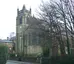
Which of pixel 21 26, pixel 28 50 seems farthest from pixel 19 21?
pixel 28 50

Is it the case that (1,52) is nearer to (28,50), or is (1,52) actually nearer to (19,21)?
(28,50)

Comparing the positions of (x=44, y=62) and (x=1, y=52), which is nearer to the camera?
(x=1, y=52)

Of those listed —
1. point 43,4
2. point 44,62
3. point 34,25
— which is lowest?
point 44,62

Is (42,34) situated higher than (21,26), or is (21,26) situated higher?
(21,26)

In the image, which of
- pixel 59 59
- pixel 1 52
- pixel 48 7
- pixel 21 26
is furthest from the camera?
pixel 21 26

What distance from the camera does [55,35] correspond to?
141ft

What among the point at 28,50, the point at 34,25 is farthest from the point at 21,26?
the point at 34,25

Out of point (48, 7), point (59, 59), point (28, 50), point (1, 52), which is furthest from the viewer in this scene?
point (28, 50)

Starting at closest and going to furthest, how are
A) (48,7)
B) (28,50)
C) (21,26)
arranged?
1. (48,7)
2. (28,50)
3. (21,26)

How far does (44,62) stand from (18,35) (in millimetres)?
55061

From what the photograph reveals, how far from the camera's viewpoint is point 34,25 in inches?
1866

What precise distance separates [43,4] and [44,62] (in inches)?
452

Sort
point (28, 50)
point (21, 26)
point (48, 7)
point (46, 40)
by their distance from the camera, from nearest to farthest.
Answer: point (48, 7)
point (46, 40)
point (28, 50)
point (21, 26)

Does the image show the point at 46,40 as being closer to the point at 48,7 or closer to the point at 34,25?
the point at 34,25
